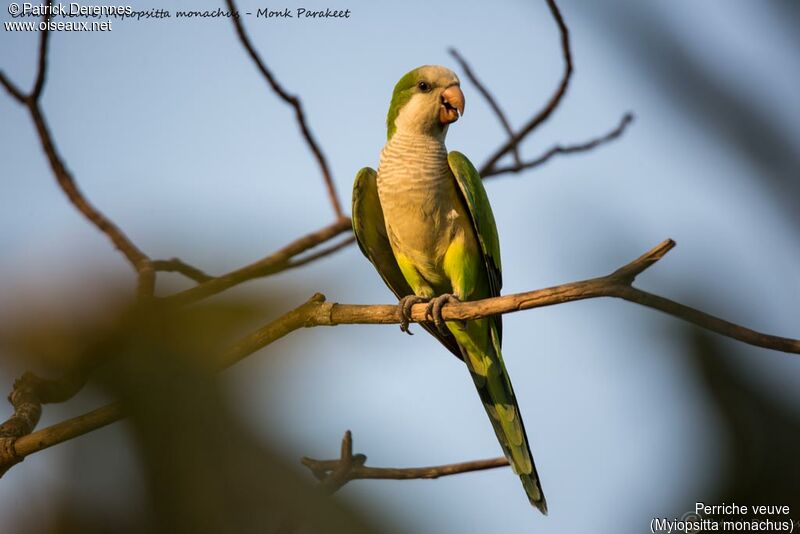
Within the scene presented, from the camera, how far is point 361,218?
223 inches

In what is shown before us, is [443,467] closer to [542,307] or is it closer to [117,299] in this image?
[542,307]

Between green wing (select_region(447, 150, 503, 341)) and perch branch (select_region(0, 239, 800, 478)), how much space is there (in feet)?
3.41

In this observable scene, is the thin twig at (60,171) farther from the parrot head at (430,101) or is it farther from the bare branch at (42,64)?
the parrot head at (430,101)

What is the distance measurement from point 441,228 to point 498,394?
4.14 feet

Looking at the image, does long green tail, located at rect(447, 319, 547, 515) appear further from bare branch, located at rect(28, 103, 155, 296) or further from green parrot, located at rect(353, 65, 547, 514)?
bare branch, located at rect(28, 103, 155, 296)

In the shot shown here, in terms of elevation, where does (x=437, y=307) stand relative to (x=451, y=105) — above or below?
below

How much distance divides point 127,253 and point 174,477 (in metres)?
3.11

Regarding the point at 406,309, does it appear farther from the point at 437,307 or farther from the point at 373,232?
the point at 373,232

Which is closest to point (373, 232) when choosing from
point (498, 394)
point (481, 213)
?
point (481, 213)

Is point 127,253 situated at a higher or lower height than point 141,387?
higher

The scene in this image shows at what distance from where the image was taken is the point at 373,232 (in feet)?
18.9

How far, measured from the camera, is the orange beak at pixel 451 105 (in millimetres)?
5531

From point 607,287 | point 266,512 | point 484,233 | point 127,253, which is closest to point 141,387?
point 266,512

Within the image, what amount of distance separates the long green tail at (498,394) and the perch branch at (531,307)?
1039 millimetres
